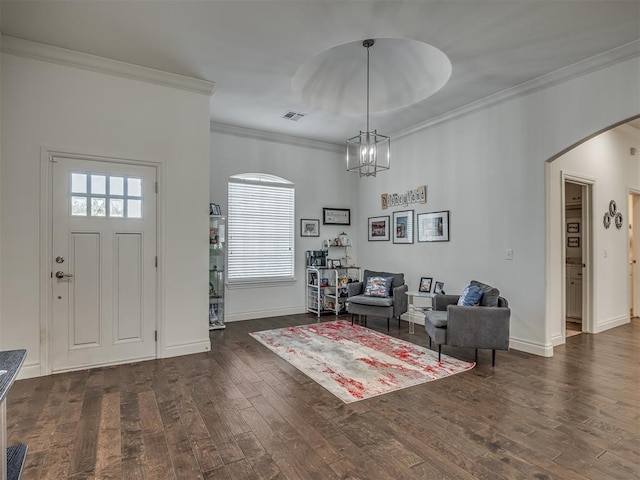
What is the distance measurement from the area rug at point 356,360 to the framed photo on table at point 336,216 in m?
2.29

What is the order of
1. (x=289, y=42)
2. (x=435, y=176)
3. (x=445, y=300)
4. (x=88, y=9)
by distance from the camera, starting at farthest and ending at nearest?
(x=435, y=176)
(x=445, y=300)
(x=289, y=42)
(x=88, y=9)

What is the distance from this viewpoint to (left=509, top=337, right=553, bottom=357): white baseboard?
3906 millimetres

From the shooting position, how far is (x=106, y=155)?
11.7 feet

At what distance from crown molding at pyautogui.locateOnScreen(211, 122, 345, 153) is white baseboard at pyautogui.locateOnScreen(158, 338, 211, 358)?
10.9ft

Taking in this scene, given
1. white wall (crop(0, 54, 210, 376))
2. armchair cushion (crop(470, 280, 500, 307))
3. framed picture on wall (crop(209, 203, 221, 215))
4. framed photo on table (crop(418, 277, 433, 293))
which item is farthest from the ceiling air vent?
armchair cushion (crop(470, 280, 500, 307))

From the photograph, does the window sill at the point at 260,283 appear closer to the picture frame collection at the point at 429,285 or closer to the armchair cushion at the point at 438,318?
the picture frame collection at the point at 429,285

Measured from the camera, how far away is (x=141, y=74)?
12.1 feet

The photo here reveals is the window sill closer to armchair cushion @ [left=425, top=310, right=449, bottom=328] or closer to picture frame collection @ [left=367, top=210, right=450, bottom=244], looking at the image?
picture frame collection @ [left=367, top=210, right=450, bottom=244]

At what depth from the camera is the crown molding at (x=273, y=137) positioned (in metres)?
5.57

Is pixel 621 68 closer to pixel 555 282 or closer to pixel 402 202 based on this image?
pixel 555 282

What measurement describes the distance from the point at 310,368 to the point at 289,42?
10.3ft

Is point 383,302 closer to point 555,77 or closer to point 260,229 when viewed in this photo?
point 260,229

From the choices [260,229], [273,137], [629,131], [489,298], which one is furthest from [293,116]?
[629,131]

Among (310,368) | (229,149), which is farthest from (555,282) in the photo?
(229,149)
